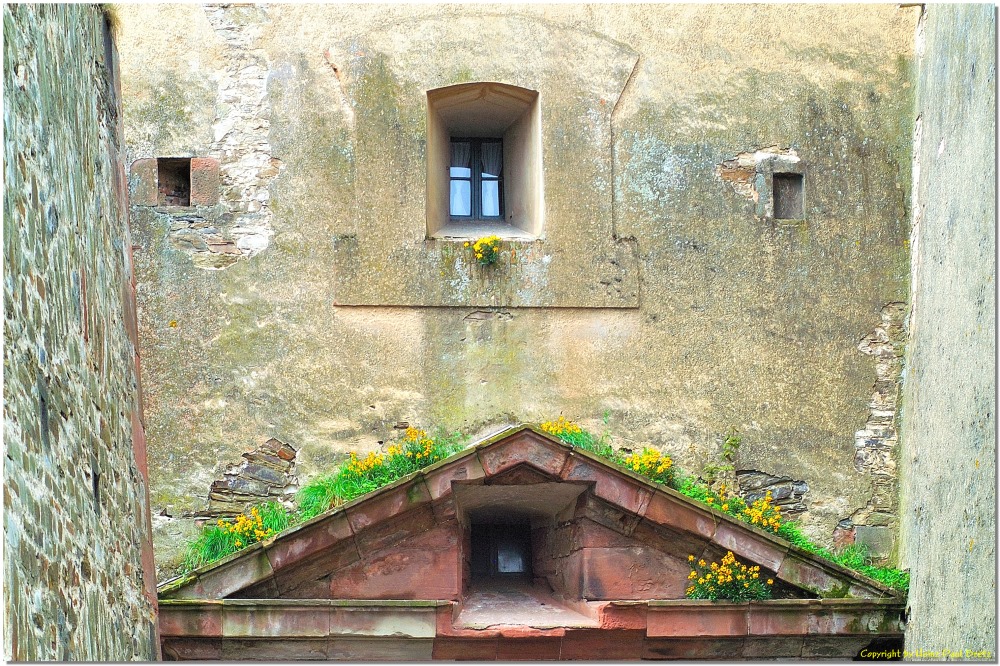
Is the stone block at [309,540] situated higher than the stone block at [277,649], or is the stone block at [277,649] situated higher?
the stone block at [309,540]

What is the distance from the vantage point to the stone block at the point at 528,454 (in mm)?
9688

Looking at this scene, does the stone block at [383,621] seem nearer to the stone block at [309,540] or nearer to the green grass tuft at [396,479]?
the stone block at [309,540]

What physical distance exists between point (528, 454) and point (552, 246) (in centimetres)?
175

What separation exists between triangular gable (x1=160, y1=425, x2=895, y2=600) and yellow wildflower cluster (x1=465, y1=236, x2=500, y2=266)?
1.48 m

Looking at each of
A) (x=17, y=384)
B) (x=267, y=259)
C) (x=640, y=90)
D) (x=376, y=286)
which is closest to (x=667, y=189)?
(x=640, y=90)

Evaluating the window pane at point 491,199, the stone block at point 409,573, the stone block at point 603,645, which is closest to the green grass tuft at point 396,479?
the stone block at point 409,573

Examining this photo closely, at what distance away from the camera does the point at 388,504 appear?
9641 millimetres

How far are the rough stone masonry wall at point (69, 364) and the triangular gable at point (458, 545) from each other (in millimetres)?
2182

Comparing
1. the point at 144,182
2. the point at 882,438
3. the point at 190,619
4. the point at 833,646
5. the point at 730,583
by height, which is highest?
the point at 144,182

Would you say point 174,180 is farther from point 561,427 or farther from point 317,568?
point 561,427

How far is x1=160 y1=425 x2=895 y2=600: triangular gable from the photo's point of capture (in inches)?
378

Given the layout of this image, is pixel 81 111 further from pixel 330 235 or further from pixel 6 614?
pixel 330 235

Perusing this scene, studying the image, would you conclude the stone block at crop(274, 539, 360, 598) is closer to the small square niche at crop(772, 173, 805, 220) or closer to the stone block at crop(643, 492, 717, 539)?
the stone block at crop(643, 492, 717, 539)

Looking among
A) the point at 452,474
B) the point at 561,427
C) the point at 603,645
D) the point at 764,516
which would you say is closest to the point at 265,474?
the point at 452,474
